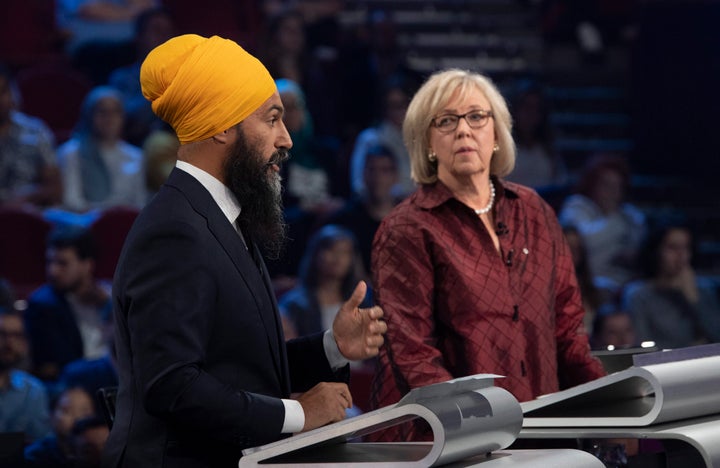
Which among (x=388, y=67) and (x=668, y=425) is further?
(x=388, y=67)

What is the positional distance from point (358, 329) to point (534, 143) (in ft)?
16.6

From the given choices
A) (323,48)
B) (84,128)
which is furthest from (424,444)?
(323,48)

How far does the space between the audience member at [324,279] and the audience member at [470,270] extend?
2.43 metres

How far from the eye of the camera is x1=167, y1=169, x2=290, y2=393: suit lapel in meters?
1.93

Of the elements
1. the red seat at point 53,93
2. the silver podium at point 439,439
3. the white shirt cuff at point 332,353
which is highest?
the red seat at point 53,93

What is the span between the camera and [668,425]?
2.02m

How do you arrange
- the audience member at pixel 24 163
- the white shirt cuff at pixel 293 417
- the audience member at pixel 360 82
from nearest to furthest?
the white shirt cuff at pixel 293 417 → the audience member at pixel 24 163 → the audience member at pixel 360 82

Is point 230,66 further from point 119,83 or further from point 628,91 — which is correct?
point 628,91

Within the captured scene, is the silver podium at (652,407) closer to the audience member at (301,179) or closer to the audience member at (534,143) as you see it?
the audience member at (301,179)

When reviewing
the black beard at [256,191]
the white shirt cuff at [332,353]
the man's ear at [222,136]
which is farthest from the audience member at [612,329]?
the man's ear at [222,136]

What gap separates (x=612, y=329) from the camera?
17.4 feet

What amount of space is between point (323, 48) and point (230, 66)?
5.47 metres

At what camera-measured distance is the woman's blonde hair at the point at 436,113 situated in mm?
2705

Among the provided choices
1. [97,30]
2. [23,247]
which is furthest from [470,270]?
[97,30]
